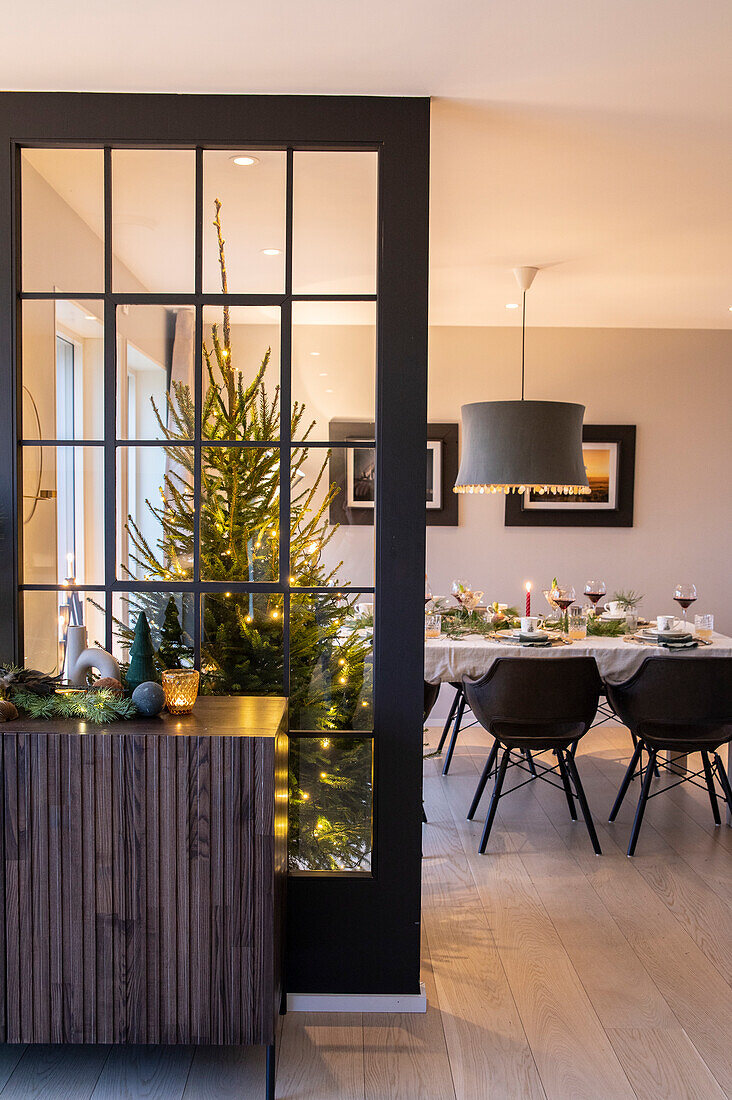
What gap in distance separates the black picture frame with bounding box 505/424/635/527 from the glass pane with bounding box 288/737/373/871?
3.47 meters

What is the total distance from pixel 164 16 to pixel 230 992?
226cm

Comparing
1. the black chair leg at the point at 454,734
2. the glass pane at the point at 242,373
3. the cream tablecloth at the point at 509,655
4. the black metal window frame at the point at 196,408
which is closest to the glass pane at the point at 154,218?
the black metal window frame at the point at 196,408

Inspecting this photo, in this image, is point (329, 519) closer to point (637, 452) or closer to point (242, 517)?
point (242, 517)

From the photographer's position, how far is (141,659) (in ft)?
7.52

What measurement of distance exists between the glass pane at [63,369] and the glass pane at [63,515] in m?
0.06

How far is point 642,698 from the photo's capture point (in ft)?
12.4

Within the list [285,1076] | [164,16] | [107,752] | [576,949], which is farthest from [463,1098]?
[164,16]

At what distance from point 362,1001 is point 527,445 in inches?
99.2

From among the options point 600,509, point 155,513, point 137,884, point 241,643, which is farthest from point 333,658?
point 600,509

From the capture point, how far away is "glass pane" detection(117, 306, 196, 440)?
2.50m

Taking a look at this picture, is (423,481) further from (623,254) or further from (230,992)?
(623,254)

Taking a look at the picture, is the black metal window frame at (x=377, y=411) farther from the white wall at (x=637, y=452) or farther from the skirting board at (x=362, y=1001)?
the white wall at (x=637, y=452)

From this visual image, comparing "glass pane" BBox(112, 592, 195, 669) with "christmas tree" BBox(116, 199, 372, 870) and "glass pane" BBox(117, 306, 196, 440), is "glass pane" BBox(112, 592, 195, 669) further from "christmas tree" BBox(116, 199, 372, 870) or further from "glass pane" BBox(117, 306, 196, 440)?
"glass pane" BBox(117, 306, 196, 440)

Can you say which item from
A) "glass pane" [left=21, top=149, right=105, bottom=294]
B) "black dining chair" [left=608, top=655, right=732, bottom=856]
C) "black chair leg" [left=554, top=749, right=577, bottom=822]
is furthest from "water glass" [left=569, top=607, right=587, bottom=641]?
"glass pane" [left=21, top=149, right=105, bottom=294]
